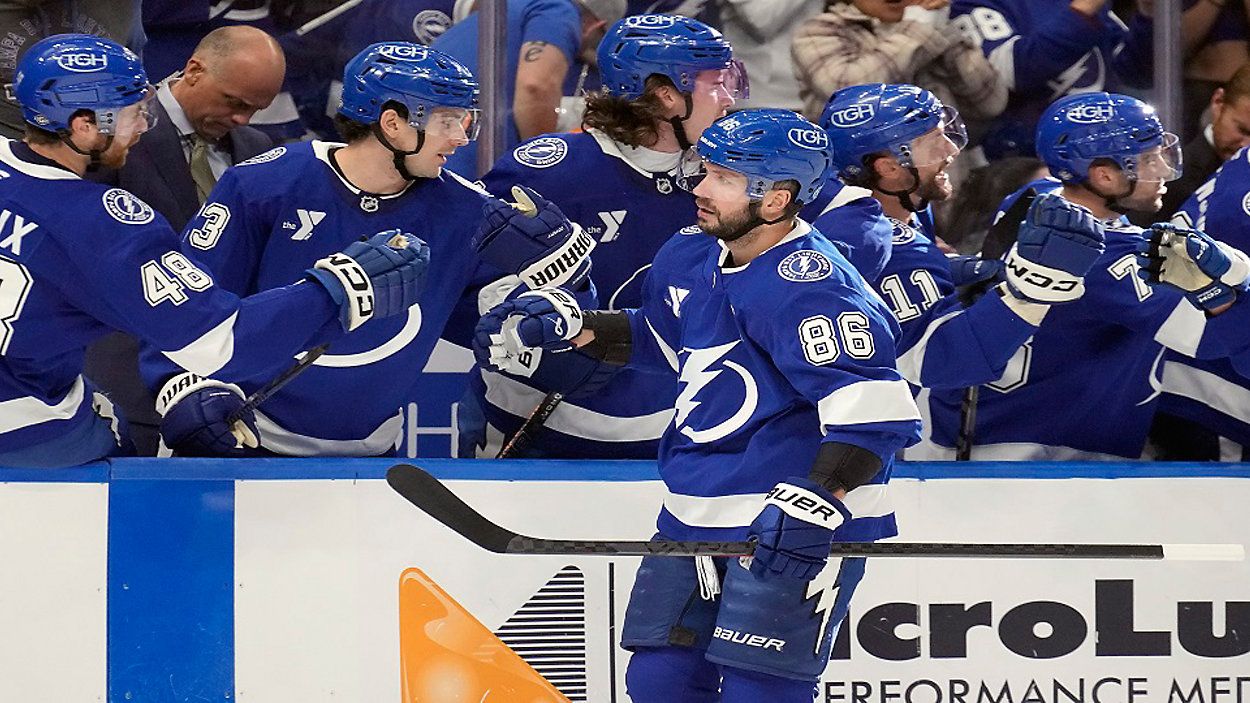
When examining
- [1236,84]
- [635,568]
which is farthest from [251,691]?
[1236,84]

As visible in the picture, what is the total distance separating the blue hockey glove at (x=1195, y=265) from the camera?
4.10 m

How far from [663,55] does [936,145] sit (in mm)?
670

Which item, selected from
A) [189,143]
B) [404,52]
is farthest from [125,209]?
[189,143]

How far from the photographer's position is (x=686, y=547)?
326cm

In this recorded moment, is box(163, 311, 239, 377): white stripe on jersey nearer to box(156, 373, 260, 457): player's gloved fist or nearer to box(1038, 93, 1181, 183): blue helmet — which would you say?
box(156, 373, 260, 457): player's gloved fist

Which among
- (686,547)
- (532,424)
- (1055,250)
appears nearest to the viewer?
(686,547)

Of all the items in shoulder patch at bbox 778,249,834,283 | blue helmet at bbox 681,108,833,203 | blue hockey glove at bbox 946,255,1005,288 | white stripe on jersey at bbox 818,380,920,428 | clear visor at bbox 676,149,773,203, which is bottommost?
blue hockey glove at bbox 946,255,1005,288

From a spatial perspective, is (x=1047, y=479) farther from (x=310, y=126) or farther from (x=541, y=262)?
(x=310, y=126)

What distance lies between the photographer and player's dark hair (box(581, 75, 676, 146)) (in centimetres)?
445

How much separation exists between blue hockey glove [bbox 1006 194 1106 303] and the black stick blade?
1.31 meters

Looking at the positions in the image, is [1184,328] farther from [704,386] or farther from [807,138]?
[704,386]

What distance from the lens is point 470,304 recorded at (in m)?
4.48

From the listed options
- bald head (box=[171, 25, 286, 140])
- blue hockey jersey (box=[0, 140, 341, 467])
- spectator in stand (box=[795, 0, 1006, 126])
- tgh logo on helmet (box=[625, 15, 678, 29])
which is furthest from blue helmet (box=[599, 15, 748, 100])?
blue hockey jersey (box=[0, 140, 341, 467])

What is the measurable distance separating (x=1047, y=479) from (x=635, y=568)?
92 cm
